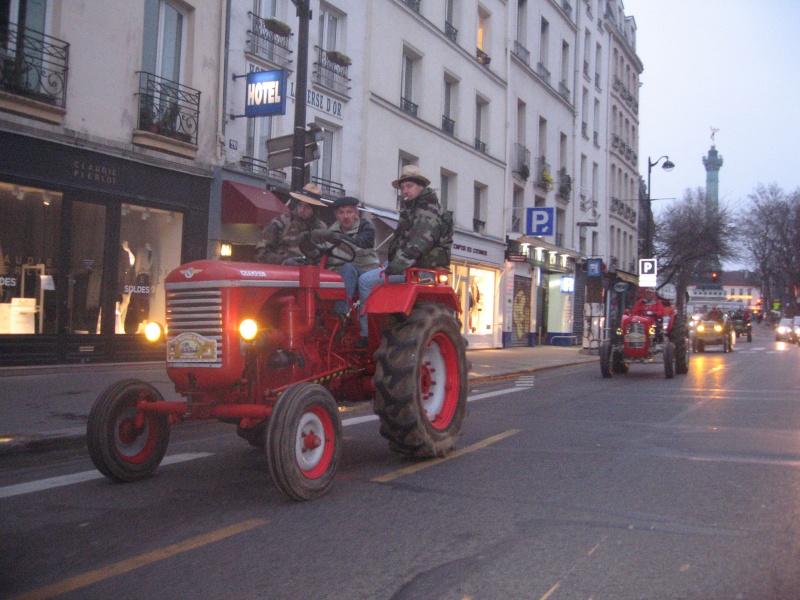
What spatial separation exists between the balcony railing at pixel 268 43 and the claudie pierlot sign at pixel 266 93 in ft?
4.02

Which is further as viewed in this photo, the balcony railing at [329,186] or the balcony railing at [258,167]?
the balcony railing at [329,186]

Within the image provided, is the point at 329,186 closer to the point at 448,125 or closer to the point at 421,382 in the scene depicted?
the point at 448,125

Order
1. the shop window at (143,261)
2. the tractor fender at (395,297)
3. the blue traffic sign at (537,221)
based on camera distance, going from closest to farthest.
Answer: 1. the tractor fender at (395,297)
2. the shop window at (143,261)
3. the blue traffic sign at (537,221)

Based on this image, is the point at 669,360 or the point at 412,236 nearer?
the point at 412,236

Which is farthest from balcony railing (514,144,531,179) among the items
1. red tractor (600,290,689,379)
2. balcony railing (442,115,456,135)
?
red tractor (600,290,689,379)

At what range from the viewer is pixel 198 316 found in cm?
511

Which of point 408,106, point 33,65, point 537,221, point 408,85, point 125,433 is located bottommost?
point 125,433

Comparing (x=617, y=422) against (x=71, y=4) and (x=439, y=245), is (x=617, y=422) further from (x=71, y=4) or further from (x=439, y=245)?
(x=71, y=4)

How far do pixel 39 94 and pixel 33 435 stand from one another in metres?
6.92

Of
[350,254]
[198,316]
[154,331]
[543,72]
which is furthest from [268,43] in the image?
[543,72]

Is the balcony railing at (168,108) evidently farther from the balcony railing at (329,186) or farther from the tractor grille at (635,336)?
the tractor grille at (635,336)

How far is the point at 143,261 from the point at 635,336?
968cm

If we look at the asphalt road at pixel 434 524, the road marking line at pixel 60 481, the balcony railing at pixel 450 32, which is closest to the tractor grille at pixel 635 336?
the asphalt road at pixel 434 524

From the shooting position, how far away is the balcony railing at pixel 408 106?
21.6 m
